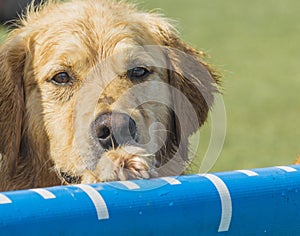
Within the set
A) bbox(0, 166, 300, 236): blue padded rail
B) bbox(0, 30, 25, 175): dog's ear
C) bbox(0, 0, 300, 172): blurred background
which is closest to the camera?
bbox(0, 166, 300, 236): blue padded rail

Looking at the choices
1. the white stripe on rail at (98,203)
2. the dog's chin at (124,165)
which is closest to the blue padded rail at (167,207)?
the white stripe on rail at (98,203)

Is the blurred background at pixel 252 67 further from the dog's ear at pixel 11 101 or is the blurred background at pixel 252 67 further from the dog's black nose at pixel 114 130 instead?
the dog's black nose at pixel 114 130

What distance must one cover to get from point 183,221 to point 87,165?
1281 mm

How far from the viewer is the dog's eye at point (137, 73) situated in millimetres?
4754

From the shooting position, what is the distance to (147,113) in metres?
4.53

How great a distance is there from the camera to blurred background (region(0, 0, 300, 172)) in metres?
10.8

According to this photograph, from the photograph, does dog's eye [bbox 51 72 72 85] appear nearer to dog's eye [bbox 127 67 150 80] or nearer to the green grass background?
dog's eye [bbox 127 67 150 80]

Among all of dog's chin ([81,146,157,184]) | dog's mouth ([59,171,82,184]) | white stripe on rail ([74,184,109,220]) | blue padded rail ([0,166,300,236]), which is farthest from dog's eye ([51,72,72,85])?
white stripe on rail ([74,184,109,220])

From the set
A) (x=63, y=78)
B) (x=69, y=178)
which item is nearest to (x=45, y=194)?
(x=69, y=178)

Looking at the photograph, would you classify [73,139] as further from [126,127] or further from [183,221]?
[183,221]

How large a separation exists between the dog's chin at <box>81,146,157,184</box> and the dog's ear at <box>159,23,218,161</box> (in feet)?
3.38

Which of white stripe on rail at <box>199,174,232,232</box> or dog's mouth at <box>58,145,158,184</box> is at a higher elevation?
white stripe on rail at <box>199,174,232,232</box>

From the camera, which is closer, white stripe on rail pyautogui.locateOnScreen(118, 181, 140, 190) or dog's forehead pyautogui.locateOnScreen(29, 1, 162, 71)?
white stripe on rail pyautogui.locateOnScreen(118, 181, 140, 190)

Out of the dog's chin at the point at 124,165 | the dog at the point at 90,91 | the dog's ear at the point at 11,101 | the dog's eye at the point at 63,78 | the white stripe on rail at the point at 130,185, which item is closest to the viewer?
the white stripe on rail at the point at 130,185
